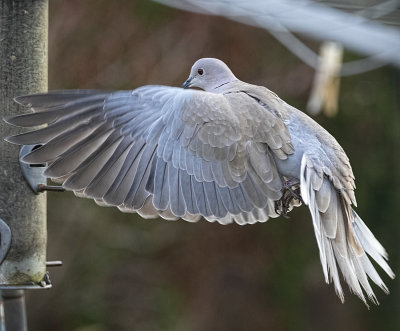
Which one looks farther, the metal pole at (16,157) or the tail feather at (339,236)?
the metal pole at (16,157)

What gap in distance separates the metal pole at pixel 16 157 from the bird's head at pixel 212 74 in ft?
3.18

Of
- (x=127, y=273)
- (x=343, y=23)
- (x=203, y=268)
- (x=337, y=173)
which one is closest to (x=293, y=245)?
(x=203, y=268)

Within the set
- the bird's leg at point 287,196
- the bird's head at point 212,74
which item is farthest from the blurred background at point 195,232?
the bird's leg at point 287,196

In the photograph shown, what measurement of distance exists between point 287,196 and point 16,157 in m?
1.38

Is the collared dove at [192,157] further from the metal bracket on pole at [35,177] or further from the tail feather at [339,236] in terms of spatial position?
the metal bracket on pole at [35,177]

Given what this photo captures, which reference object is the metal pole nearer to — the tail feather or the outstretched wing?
the outstretched wing

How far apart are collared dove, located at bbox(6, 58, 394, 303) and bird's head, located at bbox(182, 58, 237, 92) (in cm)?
66

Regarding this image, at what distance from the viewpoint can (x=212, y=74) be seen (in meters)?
4.91

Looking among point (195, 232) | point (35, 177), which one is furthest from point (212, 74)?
point (195, 232)

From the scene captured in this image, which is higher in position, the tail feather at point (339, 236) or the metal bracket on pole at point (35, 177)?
the metal bracket on pole at point (35, 177)

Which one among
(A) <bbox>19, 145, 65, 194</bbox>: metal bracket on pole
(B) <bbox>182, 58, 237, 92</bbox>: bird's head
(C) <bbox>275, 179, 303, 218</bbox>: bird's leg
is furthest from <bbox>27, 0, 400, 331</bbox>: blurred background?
(C) <bbox>275, 179, 303, 218</bbox>: bird's leg

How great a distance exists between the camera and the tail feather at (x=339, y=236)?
13.2 feet

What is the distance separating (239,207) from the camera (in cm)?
413

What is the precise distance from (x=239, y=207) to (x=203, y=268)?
6.16 metres
